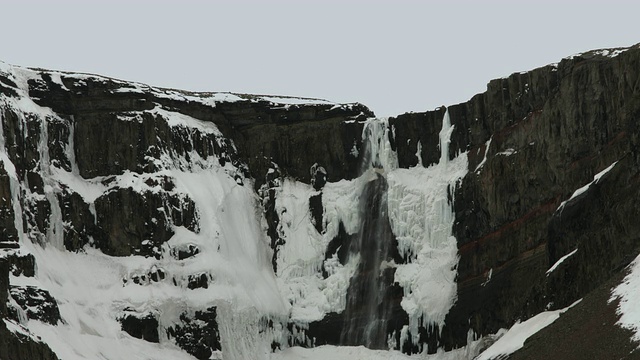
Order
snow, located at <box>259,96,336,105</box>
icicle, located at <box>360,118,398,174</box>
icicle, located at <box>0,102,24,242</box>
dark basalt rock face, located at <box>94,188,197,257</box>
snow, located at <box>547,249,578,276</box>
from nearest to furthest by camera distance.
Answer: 1. snow, located at <box>547,249,578,276</box>
2. icicle, located at <box>0,102,24,242</box>
3. dark basalt rock face, located at <box>94,188,197,257</box>
4. icicle, located at <box>360,118,398,174</box>
5. snow, located at <box>259,96,336,105</box>

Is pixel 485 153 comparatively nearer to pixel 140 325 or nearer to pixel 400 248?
pixel 400 248

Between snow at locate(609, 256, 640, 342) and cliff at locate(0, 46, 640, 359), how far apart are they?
10528 millimetres

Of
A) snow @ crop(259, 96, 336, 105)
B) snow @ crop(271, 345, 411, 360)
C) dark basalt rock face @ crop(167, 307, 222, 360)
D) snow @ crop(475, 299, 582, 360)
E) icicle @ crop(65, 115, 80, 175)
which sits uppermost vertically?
snow @ crop(259, 96, 336, 105)

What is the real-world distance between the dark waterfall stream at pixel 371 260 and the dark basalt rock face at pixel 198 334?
8001 mm

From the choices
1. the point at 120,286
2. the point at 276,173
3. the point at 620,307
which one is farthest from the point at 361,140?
the point at 620,307

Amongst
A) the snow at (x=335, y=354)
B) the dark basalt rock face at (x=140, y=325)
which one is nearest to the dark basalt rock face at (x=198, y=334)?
the dark basalt rock face at (x=140, y=325)

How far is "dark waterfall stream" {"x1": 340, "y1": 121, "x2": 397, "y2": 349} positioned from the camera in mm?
82125

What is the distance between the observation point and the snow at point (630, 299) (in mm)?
51531

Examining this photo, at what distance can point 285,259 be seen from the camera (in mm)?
86062

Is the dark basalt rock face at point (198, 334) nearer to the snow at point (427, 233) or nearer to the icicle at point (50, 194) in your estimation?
the icicle at point (50, 194)

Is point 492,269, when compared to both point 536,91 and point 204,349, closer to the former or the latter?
point 536,91

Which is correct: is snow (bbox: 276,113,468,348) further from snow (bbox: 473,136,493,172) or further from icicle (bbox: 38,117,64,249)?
icicle (bbox: 38,117,64,249)

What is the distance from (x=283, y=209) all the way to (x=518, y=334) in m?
25.3

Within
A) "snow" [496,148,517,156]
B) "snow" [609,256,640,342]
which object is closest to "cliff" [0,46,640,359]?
"snow" [496,148,517,156]
